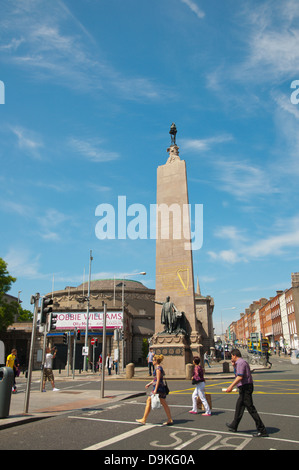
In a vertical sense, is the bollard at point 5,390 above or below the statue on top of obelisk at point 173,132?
below

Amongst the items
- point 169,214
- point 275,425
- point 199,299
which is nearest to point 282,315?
point 199,299

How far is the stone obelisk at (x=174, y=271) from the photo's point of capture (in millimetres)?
25672

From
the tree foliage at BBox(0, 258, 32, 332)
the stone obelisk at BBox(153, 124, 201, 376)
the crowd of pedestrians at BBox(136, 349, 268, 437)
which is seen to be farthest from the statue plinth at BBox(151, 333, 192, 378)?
the tree foliage at BBox(0, 258, 32, 332)

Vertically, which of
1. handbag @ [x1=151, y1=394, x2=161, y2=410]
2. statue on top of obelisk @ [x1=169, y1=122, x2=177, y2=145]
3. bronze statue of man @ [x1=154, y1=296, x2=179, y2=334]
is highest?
statue on top of obelisk @ [x1=169, y1=122, x2=177, y2=145]

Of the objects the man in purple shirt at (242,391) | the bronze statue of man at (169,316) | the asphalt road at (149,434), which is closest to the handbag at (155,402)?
the asphalt road at (149,434)

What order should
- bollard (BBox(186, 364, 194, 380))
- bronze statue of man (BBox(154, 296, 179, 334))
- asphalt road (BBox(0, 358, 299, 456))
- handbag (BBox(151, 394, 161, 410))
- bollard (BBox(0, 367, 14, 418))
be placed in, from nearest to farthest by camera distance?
asphalt road (BBox(0, 358, 299, 456)) → handbag (BBox(151, 394, 161, 410)) → bollard (BBox(0, 367, 14, 418)) → bollard (BBox(186, 364, 194, 380)) → bronze statue of man (BBox(154, 296, 179, 334))

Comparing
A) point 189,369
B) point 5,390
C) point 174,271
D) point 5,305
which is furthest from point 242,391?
point 5,305

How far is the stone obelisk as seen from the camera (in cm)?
2567

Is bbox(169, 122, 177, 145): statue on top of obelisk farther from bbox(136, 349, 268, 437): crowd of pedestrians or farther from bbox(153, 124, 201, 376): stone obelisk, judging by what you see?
bbox(136, 349, 268, 437): crowd of pedestrians

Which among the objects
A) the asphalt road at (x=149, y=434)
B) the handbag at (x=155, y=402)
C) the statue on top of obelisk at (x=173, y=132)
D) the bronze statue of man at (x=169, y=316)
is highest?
the statue on top of obelisk at (x=173, y=132)

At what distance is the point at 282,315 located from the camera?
80875 mm

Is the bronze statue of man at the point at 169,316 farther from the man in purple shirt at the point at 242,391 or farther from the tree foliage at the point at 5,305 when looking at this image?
the tree foliage at the point at 5,305

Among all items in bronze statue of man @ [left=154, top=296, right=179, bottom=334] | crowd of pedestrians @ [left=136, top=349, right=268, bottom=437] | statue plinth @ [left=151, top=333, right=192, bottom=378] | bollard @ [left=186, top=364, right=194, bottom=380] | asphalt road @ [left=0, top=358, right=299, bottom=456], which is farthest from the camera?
bronze statue of man @ [left=154, top=296, right=179, bottom=334]

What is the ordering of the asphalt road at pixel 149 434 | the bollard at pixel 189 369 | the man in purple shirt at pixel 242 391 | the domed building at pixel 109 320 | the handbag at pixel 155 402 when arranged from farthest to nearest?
1. the domed building at pixel 109 320
2. the bollard at pixel 189 369
3. the handbag at pixel 155 402
4. the man in purple shirt at pixel 242 391
5. the asphalt road at pixel 149 434
